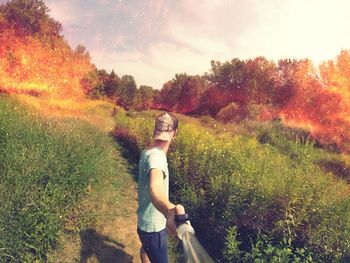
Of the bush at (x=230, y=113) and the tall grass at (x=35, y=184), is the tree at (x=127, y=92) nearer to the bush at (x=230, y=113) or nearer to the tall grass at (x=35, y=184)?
the bush at (x=230, y=113)

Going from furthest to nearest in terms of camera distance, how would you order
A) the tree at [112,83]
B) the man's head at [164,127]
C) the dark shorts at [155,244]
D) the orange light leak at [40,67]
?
1. the tree at [112,83]
2. the orange light leak at [40,67]
3. the dark shorts at [155,244]
4. the man's head at [164,127]

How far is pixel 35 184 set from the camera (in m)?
6.15

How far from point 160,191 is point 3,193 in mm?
4031

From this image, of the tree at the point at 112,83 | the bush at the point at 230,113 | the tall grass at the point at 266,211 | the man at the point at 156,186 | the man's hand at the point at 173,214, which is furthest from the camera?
the tree at the point at 112,83

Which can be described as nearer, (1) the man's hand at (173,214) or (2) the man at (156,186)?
(1) the man's hand at (173,214)

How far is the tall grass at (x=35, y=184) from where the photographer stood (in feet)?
18.0

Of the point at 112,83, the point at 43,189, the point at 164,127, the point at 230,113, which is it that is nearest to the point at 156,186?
the point at 164,127

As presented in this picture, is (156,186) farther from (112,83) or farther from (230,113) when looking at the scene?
(112,83)

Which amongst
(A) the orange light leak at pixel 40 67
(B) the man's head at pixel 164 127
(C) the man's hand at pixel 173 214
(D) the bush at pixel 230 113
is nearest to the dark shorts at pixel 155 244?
(B) the man's head at pixel 164 127

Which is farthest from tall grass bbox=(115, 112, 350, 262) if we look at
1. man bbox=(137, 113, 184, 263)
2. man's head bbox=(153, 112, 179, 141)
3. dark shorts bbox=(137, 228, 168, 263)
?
man's head bbox=(153, 112, 179, 141)

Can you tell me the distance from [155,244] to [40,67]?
2681cm

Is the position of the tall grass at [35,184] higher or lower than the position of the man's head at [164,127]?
lower

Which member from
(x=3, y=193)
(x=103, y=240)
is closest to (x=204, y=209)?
(x=103, y=240)

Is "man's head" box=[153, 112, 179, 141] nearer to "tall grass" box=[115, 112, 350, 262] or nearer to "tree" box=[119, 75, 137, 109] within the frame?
"tall grass" box=[115, 112, 350, 262]
